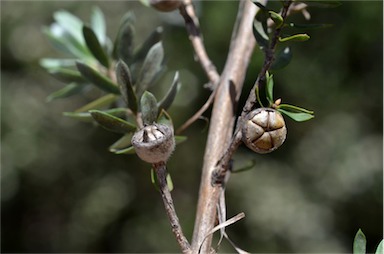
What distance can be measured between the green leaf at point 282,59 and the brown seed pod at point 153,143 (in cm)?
11

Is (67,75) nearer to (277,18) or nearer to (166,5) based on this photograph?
(166,5)

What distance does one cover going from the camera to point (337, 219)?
2.83 m

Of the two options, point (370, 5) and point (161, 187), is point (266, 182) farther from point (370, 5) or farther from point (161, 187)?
point (161, 187)

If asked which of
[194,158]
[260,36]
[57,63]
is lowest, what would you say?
[194,158]

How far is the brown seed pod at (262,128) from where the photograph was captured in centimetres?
35

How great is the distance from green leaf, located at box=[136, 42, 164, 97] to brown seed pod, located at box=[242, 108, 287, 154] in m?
0.17

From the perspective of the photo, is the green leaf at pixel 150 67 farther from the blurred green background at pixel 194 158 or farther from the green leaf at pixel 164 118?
the blurred green background at pixel 194 158

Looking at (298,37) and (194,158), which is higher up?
(298,37)

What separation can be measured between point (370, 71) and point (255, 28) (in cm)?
252

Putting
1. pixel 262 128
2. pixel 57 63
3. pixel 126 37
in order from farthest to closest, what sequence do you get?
pixel 57 63 → pixel 126 37 → pixel 262 128

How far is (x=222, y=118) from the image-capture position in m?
0.45

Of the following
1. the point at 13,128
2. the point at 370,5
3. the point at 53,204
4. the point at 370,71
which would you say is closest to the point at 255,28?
the point at 370,5

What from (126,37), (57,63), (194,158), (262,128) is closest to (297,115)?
(262,128)

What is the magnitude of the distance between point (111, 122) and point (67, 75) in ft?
0.64
